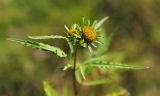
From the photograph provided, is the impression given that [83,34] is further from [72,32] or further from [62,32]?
[62,32]

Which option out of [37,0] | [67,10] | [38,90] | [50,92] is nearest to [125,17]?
[67,10]

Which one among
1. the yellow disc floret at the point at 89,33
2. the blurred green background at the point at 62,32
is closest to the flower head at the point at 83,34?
the yellow disc floret at the point at 89,33

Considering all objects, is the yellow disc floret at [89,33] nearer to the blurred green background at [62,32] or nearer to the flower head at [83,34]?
the flower head at [83,34]

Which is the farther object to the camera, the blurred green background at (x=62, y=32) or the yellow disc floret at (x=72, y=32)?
the blurred green background at (x=62, y=32)

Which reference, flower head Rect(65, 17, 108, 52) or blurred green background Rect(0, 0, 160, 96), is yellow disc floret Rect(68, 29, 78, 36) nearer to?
flower head Rect(65, 17, 108, 52)

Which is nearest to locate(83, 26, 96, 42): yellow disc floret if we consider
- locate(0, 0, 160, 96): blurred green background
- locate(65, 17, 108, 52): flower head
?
locate(65, 17, 108, 52): flower head
